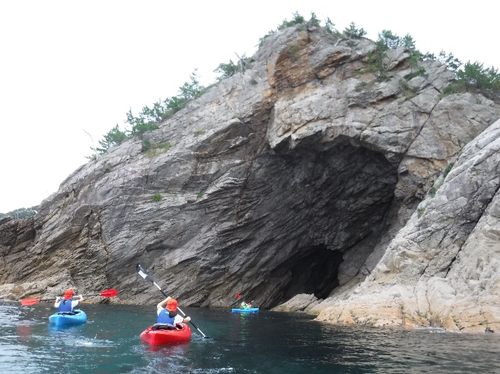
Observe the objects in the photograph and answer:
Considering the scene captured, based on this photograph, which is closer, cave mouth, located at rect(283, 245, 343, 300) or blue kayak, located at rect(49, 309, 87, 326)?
blue kayak, located at rect(49, 309, 87, 326)

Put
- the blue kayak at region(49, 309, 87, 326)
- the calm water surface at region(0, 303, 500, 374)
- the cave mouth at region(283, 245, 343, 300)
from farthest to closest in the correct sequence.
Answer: the cave mouth at region(283, 245, 343, 300), the blue kayak at region(49, 309, 87, 326), the calm water surface at region(0, 303, 500, 374)

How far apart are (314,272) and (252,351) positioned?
29889 millimetres

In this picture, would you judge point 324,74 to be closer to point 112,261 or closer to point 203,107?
point 203,107

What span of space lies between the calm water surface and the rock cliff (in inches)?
514

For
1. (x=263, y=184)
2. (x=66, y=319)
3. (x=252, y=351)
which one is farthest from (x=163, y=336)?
(x=263, y=184)

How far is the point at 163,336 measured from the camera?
43.7 feet

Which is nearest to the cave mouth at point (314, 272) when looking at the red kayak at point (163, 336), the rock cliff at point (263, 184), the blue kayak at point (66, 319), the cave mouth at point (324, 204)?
the cave mouth at point (324, 204)

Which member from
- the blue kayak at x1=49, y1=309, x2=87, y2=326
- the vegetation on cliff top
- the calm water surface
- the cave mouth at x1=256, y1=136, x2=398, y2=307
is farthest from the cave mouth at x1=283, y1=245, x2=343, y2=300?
the blue kayak at x1=49, y1=309, x2=87, y2=326

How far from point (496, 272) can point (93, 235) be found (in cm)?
2766

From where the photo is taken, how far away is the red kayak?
1323cm

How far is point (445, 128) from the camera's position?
27.5 metres

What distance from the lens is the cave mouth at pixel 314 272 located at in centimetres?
3909

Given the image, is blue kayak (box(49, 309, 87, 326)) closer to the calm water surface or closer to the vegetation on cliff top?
the calm water surface

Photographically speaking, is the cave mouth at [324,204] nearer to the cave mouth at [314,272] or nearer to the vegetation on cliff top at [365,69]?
the cave mouth at [314,272]
